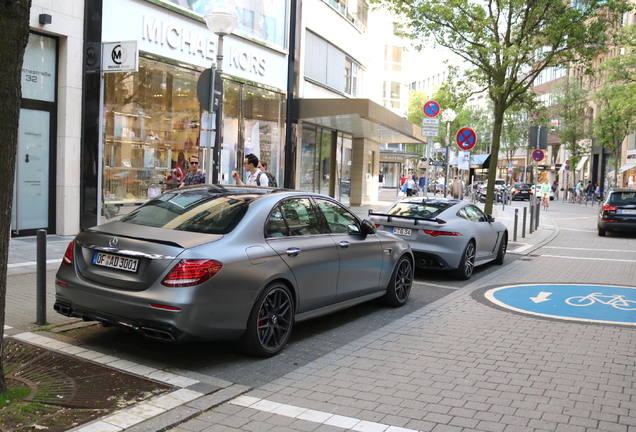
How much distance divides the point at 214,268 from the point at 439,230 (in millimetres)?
5838

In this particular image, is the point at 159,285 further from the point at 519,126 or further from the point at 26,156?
the point at 519,126

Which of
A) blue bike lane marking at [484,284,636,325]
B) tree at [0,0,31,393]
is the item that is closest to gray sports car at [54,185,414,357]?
tree at [0,0,31,393]

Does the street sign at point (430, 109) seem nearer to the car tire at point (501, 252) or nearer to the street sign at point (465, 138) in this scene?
the street sign at point (465, 138)

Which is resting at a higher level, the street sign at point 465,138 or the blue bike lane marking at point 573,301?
the street sign at point 465,138

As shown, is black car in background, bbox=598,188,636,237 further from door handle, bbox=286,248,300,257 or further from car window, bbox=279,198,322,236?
door handle, bbox=286,248,300,257

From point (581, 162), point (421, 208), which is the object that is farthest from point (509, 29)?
point (581, 162)

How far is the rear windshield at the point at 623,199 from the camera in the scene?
64.2 ft

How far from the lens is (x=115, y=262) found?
5172 millimetres

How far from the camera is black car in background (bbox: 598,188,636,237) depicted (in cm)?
1925

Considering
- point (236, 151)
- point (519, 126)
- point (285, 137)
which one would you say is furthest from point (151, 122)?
point (519, 126)

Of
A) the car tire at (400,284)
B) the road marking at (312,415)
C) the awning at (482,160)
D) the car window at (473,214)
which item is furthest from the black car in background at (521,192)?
the road marking at (312,415)

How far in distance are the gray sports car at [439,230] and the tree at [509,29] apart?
21.7 ft

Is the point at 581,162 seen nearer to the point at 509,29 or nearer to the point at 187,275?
the point at 509,29

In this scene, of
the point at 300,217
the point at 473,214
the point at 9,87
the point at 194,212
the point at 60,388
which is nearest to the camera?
the point at 9,87
